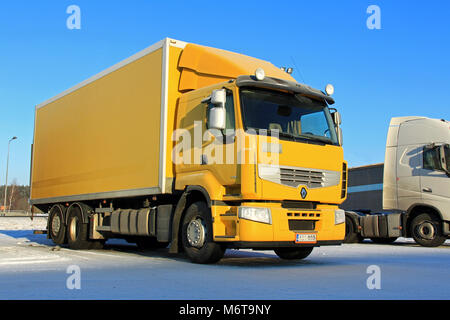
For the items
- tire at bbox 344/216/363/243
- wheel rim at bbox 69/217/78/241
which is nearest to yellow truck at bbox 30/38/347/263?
wheel rim at bbox 69/217/78/241

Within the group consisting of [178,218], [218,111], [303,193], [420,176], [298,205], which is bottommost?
[178,218]

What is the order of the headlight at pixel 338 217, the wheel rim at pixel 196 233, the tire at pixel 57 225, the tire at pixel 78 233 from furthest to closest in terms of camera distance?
the tire at pixel 57 225 → the tire at pixel 78 233 → the headlight at pixel 338 217 → the wheel rim at pixel 196 233

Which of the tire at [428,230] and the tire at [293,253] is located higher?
the tire at [428,230]

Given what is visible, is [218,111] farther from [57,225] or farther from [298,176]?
[57,225]

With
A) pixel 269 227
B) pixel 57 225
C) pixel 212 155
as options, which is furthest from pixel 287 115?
pixel 57 225

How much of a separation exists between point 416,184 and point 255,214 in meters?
8.43

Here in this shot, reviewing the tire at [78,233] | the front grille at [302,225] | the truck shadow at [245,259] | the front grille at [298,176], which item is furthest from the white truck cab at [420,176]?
the tire at [78,233]

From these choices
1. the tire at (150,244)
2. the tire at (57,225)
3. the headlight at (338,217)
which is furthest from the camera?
the tire at (57,225)

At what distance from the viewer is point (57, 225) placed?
14.3m

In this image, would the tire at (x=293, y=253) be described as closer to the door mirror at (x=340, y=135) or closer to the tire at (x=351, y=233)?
the door mirror at (x=340, y=135)

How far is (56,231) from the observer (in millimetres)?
14320

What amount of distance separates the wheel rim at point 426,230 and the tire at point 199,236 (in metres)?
8.39

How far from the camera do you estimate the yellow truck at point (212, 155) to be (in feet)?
26.9

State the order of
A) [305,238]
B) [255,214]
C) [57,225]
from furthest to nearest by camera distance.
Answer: [57,225] → [305,238] → [255,214]
